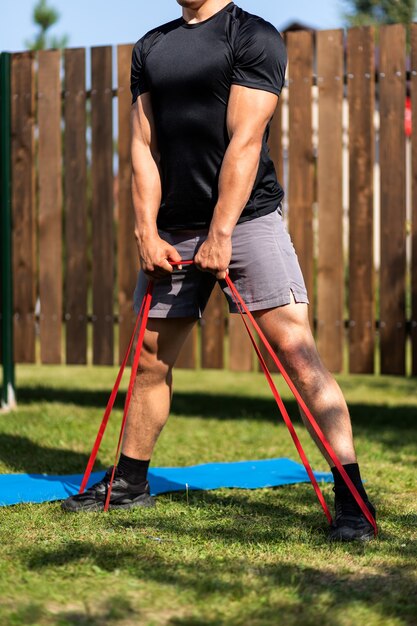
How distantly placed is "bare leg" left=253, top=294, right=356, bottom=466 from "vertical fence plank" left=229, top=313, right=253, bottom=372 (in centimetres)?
252

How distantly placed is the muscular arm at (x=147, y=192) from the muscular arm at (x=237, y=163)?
0.22 metres

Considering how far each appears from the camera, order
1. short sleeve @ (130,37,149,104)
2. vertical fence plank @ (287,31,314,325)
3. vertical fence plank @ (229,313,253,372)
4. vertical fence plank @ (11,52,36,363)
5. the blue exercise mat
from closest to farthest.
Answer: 1. short sleeve @ (130,37,149,104)
2. the blue exercise mat
3. vertical fence plank @ (287,31,314,325)
4. vertical fence plank @ (229,313,253,372)
5. vertical fence plank @ (11,52,36,363)

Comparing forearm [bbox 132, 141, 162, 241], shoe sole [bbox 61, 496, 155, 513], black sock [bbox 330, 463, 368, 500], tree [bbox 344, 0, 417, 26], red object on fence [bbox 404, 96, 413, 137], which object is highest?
tree [bbox 344, 0, 417, 26]

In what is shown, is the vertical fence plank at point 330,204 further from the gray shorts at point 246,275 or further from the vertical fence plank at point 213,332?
the gray shorts at point 246,275

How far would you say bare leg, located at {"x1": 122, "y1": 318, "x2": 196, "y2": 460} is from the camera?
3.70m

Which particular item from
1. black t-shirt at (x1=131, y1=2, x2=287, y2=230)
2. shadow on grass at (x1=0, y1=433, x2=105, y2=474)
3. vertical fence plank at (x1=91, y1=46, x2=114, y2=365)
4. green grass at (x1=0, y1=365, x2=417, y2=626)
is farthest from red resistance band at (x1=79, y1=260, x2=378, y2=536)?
vertical fence plank at (x1=91, y1=46, x2=114, y2=365)

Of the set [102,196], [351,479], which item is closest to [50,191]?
[102,196]

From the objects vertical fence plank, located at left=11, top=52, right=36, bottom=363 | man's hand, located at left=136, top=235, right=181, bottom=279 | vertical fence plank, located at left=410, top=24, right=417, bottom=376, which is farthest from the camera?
Result: vertical fence plank, located at left=11, top=52, right=36, bottom=363

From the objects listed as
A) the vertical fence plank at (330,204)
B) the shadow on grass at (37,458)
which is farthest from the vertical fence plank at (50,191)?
the vertical fence plank at (330,204)

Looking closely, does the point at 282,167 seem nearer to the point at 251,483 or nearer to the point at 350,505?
the point at 251,483

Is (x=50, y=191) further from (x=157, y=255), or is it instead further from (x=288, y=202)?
(x=157, y=255)

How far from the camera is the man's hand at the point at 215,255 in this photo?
3.39m

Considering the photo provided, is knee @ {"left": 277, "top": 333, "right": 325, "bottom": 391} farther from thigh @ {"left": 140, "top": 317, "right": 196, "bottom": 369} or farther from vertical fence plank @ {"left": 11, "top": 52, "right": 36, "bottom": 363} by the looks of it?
vertical fence plank @ {"left": 11, "top": 52, "right": 36, "bottom": 363}

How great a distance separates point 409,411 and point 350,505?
3.66 m
